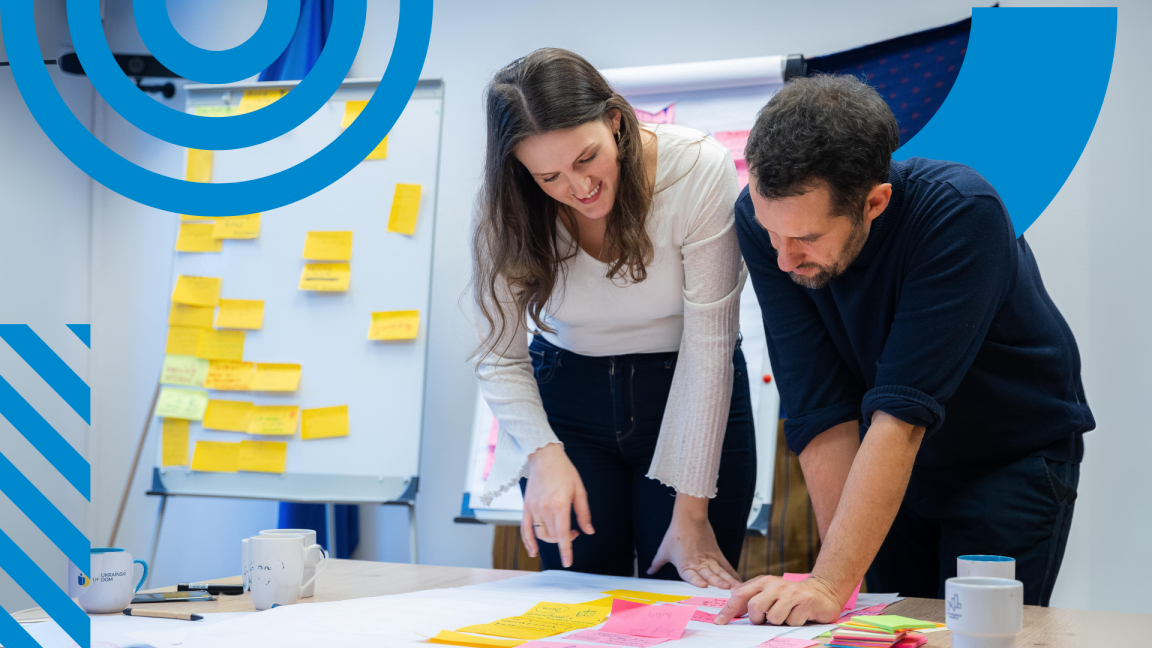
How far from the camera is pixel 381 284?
7.59ft

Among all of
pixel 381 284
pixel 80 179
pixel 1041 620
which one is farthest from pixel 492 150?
pixel 80 179

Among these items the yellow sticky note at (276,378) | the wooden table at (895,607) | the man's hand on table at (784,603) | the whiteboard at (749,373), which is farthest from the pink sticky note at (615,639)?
the yellow sticky note at (276,378)

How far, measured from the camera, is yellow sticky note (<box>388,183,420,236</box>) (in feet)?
7.62

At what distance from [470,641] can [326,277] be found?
1.63 m

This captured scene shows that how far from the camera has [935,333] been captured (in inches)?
39.4

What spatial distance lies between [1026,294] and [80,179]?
2.96 metres

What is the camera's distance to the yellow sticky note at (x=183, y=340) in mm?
2404

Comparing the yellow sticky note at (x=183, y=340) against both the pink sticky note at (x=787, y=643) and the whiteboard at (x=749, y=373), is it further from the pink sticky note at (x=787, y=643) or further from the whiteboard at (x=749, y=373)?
the pink sticky note at (x=787, y=643)

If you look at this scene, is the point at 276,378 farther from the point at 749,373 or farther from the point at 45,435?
the point at 45,435

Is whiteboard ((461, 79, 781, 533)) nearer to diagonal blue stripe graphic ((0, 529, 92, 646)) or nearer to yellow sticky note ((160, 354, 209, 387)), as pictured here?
yellow sticky note ((160, 354, 209, 387))

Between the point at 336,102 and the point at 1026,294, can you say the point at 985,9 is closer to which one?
the point at 1026,294

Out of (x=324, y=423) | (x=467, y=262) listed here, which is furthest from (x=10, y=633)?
(x=467, y=262)

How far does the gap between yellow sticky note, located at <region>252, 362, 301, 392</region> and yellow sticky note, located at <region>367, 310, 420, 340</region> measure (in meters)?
0.22

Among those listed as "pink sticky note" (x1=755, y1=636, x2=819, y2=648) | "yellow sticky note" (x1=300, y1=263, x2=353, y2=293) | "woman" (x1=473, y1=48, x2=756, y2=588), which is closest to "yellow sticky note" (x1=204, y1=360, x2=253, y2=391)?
"yellow sticky note" (x1=300, y1=263, x2=353, y2=293)
